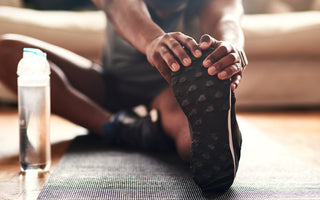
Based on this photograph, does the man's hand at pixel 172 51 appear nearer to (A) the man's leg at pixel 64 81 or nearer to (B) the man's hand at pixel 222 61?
(B) the man's hand at pixel 222 61

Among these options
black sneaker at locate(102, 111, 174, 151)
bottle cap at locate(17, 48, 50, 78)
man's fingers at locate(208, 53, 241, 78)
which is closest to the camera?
man's fingers at locate(208, 53, 241, 78)

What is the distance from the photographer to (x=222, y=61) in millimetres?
535

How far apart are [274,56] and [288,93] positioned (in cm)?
21

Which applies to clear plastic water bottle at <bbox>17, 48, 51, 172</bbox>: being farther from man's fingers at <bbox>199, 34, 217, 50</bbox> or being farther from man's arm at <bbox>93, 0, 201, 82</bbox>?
man's fingers at <bbox>199, 34, 217, 50</bbox>

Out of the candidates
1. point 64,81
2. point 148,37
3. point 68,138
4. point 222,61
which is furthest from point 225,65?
point 68,138

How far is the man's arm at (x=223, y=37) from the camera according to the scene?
54cm

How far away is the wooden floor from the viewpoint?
0.63 meters

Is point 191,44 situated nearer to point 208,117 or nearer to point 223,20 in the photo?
point 208,117

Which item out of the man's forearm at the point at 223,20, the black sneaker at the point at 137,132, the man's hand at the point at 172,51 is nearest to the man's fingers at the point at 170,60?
the man's hand at the point at 172,51

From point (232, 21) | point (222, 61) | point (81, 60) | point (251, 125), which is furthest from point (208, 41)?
point (251, 125)

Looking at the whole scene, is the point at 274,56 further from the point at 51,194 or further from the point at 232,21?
the point at 51,194

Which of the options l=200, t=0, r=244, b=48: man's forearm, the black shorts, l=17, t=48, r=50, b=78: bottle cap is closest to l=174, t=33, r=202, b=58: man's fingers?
l=200, t=0, r=244, b=48: man's forearm

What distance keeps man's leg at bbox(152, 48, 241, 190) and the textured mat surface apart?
0.14 feet

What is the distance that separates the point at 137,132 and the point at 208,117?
0.36 meters
